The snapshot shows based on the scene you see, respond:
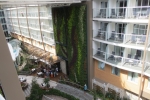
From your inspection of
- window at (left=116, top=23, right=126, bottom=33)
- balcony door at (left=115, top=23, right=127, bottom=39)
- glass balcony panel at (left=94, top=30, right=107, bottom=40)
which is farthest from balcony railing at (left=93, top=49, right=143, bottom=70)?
window at (left=116, top=23, right=126, bottom=33)

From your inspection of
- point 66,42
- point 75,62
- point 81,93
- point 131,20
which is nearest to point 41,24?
point 66,42

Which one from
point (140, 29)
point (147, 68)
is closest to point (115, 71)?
point (147, 68)

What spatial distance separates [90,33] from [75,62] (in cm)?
482

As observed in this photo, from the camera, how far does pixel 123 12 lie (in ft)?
38.5

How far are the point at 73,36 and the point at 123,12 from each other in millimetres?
6509

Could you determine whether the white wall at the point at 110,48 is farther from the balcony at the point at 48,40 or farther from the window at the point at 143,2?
the balcony at the point at 48,40

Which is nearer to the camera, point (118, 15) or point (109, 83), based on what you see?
point (118, 15)

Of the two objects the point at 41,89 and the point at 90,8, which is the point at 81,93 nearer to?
the point at 41,89

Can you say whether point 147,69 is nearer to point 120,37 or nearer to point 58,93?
point 120,37

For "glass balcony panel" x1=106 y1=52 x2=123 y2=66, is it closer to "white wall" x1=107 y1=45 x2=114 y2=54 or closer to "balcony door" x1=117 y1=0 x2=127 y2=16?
"white wall" x1=107 y1=45 x2=114 y2=54

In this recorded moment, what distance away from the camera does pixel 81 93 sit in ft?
50.9

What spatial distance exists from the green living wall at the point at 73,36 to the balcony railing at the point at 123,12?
1.83m

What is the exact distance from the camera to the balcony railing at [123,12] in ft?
34.9

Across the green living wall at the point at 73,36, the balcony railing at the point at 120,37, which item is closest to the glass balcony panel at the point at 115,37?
the balcony railing at the point at 120,37
